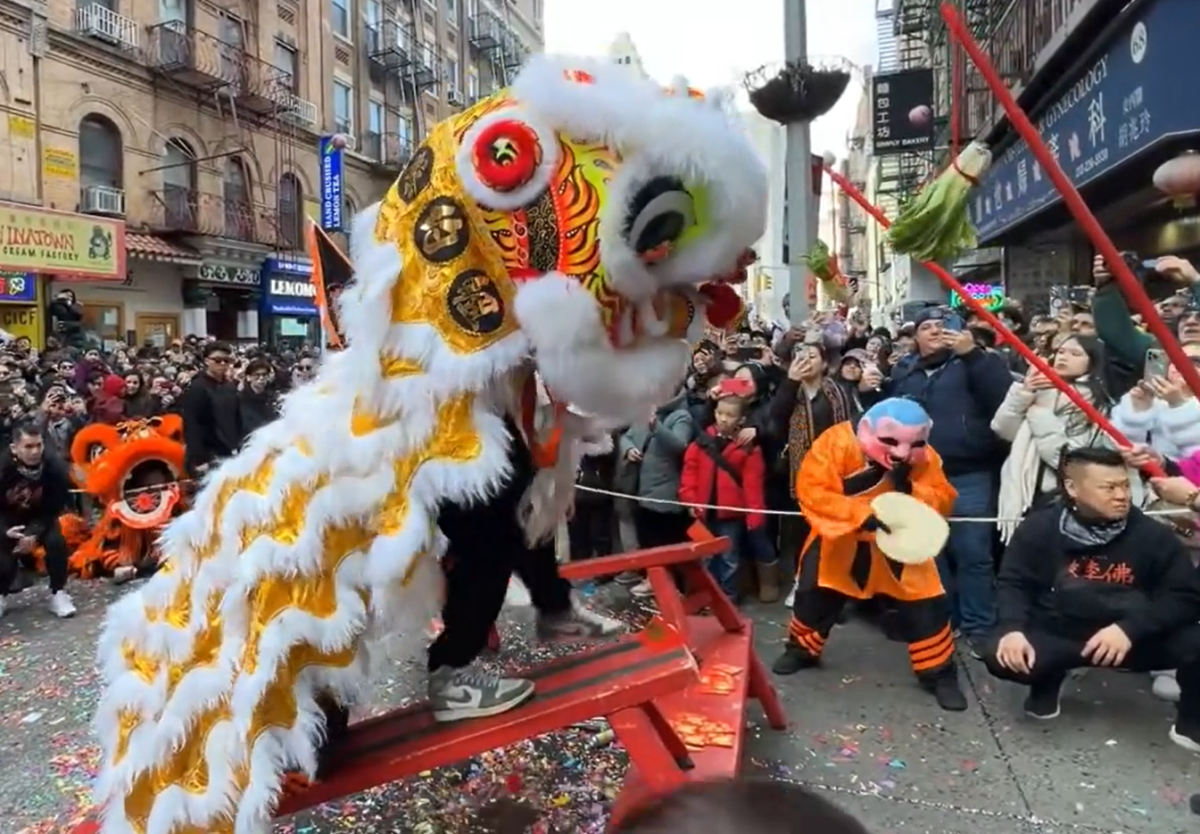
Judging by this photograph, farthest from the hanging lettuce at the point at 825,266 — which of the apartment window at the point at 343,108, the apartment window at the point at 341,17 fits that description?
the apartment window at the point at 341,17

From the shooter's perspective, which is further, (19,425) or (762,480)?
(19,425)

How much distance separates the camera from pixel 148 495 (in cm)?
633

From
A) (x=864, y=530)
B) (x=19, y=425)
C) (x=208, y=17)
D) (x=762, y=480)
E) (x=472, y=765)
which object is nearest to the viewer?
(x=472, y=765)

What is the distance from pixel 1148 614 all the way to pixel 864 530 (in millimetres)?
1076

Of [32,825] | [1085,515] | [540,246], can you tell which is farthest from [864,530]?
[32,825]

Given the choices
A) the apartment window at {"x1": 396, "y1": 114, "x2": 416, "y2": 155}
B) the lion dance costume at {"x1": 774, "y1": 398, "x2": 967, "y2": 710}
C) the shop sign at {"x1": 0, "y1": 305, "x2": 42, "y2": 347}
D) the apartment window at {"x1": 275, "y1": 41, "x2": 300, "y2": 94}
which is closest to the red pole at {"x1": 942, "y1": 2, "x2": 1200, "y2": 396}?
the lion dance costume at {"x1": 774, "y1": 398, "x2": 967, "y2": 710}

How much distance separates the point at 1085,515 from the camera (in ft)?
11.7

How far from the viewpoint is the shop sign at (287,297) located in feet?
72.0

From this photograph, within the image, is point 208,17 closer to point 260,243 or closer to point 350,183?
point 260,243

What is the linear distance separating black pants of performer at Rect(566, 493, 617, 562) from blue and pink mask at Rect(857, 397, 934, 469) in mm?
2354

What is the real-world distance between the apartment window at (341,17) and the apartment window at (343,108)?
148 cm

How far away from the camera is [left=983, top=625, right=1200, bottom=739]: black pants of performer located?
131 inches

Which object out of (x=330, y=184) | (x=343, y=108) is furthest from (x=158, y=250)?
(x=343, y=108)

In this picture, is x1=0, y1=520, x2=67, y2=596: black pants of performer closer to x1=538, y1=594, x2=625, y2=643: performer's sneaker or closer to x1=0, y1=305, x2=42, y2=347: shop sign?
x1=538, y1=594, x2=625, y2=643: performer's sneaker
